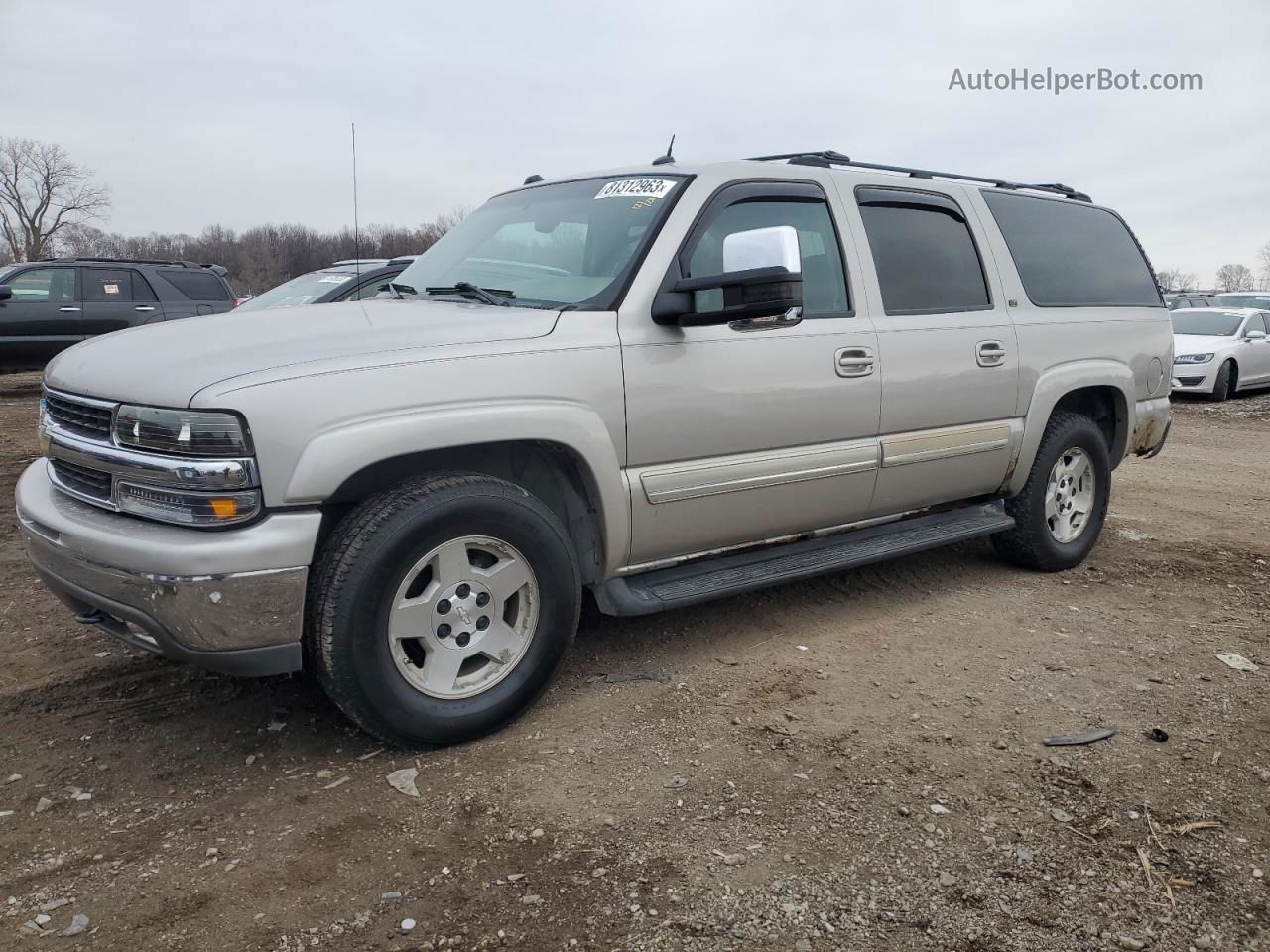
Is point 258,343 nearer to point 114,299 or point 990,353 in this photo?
point 990,353

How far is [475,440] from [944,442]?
2.31 metres

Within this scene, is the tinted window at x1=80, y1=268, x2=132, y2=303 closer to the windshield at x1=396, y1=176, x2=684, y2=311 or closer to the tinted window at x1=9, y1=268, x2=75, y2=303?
the tinted window at x1=9, y1=268, x2=75, y2=303

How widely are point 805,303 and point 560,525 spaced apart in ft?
4.66

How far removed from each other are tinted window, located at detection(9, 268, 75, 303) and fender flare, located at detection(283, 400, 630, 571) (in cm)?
1266

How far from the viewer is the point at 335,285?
9.31 m

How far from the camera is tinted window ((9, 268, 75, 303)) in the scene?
43.5 ft

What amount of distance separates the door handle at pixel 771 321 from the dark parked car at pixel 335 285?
506 centimetres

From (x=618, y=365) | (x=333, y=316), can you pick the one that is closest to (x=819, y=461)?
(x=618, y=365)

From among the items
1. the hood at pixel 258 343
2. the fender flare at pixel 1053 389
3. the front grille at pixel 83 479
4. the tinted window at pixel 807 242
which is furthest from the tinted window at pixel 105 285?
the fender flare at pixel 1053 389

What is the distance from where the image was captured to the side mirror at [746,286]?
329 centimetres

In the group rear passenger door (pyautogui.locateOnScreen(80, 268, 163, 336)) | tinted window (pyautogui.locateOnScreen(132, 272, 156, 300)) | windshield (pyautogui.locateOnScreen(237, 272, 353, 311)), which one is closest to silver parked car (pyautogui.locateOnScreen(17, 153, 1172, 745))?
windshield (pyautogui.locateOnScreen(237, 272, 353, 311))

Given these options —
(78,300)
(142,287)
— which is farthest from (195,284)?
(78,300)

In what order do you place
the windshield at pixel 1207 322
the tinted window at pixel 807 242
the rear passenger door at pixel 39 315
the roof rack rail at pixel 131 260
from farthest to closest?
the windshield at pixel 1207 322 → the roof rack rail at pixel 131 260 → the rear passenger door at pixel 39 315 → the tinted window at pixel 807 242

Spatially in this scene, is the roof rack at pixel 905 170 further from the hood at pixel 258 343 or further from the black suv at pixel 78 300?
the black suv at pixel 78 300
